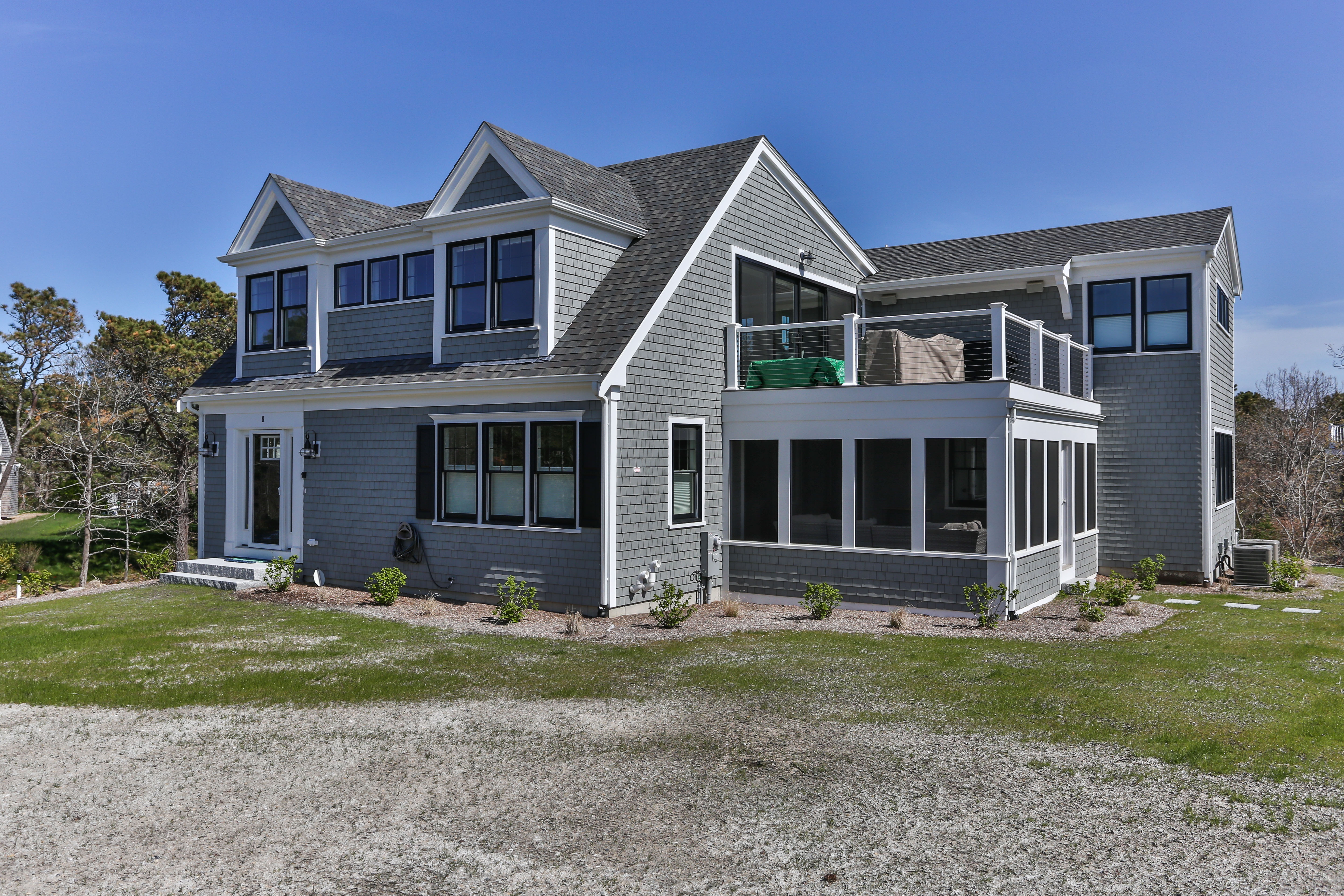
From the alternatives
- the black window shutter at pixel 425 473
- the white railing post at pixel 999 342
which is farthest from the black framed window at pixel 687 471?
the white railing post at pixel 999 342

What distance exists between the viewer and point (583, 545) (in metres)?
12.6

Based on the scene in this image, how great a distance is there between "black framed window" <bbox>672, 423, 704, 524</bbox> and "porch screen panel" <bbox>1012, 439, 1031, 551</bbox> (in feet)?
15.2

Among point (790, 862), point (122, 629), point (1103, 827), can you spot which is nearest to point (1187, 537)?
point (1103, 827)

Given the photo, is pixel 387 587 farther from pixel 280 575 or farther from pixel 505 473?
pixel 280 575

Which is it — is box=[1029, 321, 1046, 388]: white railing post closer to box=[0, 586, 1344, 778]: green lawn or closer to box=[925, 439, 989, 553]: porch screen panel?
box=[925, 439, 989, 553]: porch screen panel

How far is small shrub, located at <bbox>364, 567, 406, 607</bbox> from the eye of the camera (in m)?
13.5

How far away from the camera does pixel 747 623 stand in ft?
40.2

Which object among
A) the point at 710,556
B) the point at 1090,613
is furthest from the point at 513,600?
the point at 1090,613

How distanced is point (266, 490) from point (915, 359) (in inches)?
476

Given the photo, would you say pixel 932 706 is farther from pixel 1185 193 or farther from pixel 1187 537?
pixel 1185 193

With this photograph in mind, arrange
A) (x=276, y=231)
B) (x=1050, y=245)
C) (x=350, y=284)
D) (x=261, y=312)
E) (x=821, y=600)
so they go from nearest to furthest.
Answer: (x=821, y=600), (x=350, y=284), (x=276, y=231), (x=261, y=312), (x=1050, y=245)

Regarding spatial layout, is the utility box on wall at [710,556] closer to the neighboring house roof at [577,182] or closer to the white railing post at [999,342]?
the white railing post at [999,342]

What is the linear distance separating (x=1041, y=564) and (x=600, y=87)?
1497 cm

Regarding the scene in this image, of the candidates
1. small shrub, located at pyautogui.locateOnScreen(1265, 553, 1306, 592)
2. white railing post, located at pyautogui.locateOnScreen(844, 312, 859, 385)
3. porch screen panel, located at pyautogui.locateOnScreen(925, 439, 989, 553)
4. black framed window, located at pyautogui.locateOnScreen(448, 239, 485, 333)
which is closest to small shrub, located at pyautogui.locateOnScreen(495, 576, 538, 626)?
black framed window, located at pyautogui.locateOnScreen(448, 239, 485, 333)
